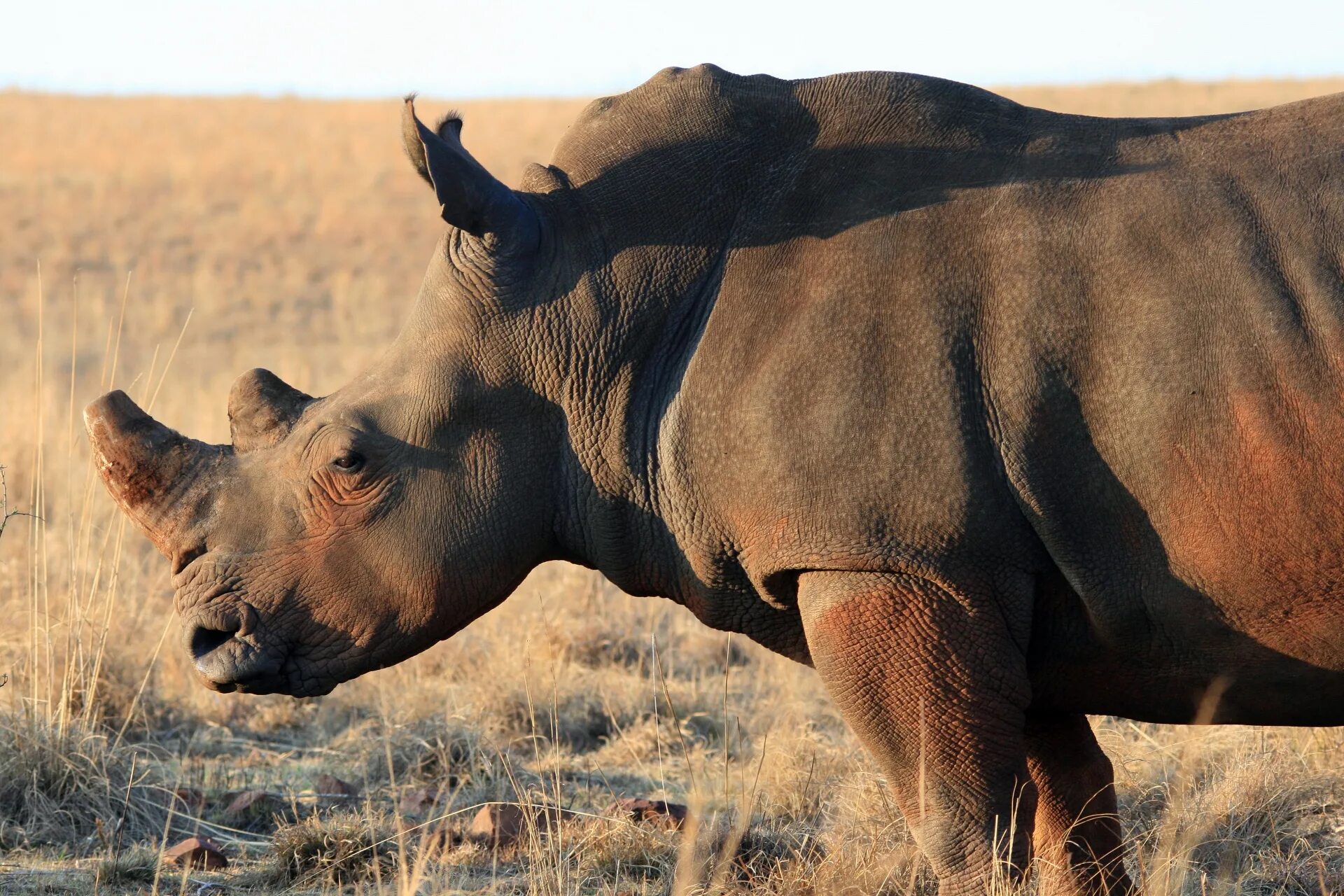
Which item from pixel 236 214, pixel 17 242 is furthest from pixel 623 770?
pixel 236 214

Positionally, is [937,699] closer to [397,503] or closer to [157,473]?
[397,503]

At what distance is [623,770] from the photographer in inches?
235

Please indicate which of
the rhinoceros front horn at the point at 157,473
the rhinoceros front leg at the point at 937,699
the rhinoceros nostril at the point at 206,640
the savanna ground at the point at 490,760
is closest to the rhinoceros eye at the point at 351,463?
the rhinoceros front horn at the point at 157,473

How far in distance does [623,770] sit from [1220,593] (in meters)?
3.16

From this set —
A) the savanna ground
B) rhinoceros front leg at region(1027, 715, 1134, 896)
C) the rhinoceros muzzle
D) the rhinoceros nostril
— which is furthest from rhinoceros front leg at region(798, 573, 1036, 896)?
the rhinoceros nostril

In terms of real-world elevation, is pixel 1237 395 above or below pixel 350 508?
above

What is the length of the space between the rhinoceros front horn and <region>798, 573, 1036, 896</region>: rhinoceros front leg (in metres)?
1.61

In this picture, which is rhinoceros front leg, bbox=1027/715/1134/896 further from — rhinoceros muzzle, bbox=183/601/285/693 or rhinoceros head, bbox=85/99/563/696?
rhinoceros muzzle, bbox=183/601/285/693

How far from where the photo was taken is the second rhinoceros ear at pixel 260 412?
403 centimetres

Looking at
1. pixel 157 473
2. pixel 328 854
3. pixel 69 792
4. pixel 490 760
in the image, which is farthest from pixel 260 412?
pixel 490 760

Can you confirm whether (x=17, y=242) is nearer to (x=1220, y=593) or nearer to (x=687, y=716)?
(x=687, y=716)

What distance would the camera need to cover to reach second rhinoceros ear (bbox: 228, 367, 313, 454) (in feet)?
13.2

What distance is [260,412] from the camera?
404cm

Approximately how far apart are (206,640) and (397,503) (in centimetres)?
65
